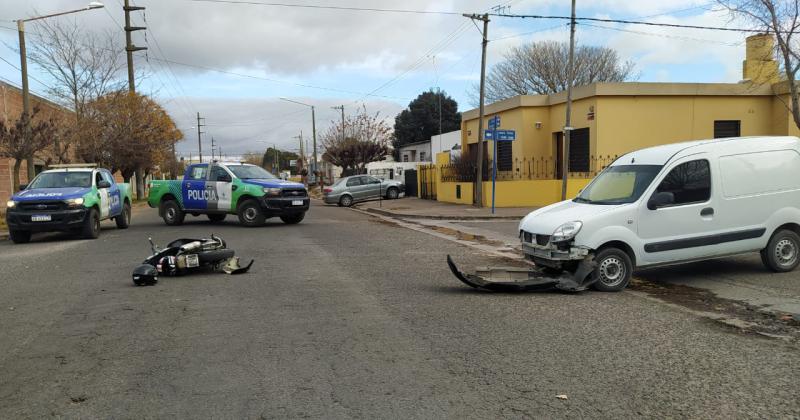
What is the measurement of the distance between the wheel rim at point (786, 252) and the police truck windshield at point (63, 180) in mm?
15324

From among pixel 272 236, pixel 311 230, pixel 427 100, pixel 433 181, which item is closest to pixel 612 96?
pixel 433 181

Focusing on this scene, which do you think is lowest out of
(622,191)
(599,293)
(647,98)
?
(599,293)

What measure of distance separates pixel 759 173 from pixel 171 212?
1593 centimetres

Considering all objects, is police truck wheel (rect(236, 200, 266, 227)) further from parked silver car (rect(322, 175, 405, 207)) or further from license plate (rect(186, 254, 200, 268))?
parked silver car (rect(322, 175, 405, 207))

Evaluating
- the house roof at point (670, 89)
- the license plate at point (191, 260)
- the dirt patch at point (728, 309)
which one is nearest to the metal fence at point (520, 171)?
the house roof at point (670, 89)

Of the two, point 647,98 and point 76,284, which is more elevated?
point 647,98

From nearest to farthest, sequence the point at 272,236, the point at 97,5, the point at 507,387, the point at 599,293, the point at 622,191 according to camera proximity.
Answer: the point at 507,387, the point at 599,293, the point at 622,191, the point at 272,236, the point at 97,5

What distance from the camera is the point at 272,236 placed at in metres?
15.0

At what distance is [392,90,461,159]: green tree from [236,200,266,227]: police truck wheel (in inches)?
1986

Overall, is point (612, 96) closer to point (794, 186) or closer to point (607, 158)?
point (607, 158)

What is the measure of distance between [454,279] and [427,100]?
59943 millimetres

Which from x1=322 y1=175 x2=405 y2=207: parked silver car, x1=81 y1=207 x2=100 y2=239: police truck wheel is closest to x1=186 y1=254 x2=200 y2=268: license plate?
x1=81 y1=207 x2=100 y2=239: police truck wheel

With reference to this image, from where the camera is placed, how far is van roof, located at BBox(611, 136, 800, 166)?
8.44 metres

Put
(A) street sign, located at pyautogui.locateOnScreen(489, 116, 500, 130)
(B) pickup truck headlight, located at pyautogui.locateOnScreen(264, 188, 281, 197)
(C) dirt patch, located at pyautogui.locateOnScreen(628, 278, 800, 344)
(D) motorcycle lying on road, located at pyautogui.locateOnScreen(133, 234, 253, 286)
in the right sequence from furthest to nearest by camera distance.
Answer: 1. (A) street sign, located at pyautogui.locateOnScreen(489, 116, 500, 130)
2. (B) pickup truck headlight, located at pyautogui.locateOnScreen(264, 188, 281, 197)
3. (D) motorcycle lying on road, located at pyautogui.locateOnScreen(133, 234, 253, 286)
4. (C) dirt patch, located at pyautogui.locateOnScreen(628, 278, 800, 344)
